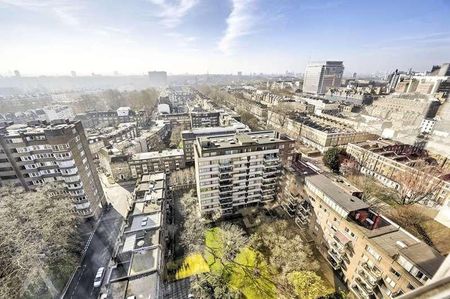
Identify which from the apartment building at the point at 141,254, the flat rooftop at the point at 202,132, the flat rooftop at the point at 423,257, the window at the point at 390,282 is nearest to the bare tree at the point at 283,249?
the window at the point at 390,282

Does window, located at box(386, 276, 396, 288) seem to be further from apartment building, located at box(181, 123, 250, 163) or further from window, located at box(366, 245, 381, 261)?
apartment building, located at box(181, 123, 250, 163)

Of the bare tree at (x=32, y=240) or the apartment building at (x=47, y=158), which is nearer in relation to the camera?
the bare tree at (x=32, y=240)

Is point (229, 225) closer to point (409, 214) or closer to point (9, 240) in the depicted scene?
point (9, 240)

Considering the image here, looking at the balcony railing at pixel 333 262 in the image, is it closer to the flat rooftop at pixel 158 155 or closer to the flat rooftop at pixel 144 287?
the flat rooftop at pixel 144 287

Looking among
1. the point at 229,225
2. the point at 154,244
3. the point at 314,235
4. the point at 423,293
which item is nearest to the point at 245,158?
the point at 229,225

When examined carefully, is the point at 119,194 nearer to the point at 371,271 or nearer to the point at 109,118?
the point at 371,271

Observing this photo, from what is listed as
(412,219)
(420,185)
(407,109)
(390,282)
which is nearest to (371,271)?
(390,282)

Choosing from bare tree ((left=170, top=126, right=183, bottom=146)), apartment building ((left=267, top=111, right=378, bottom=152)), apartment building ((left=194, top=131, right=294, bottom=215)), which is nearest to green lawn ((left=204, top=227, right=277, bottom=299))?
apartment building ((left=194, top=131, right=294, bottom=215))
